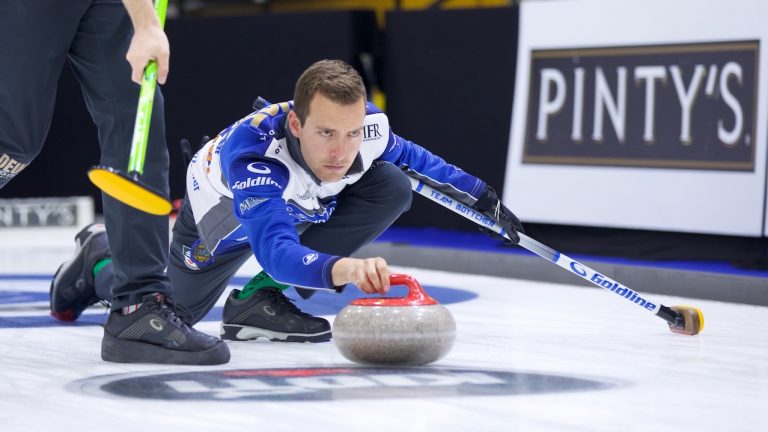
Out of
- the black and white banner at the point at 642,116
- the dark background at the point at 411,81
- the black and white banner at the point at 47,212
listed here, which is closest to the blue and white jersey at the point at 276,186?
the black and white banner at the point at 642,116

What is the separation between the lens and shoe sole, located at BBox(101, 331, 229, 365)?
2742 millimetres

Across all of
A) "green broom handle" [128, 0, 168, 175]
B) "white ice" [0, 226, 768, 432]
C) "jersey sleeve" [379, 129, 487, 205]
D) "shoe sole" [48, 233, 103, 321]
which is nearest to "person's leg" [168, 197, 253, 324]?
"white ice" [0, 226, 768, 432]

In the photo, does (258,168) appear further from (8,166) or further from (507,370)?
(507,370)

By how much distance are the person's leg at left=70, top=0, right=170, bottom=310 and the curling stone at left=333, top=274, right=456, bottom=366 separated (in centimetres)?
51

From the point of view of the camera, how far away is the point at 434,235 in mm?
6133

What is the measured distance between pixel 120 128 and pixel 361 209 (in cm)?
81

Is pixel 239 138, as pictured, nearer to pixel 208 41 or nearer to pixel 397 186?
pixel 397 186

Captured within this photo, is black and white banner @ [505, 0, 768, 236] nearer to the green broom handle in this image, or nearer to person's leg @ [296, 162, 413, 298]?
person's leg @ [296, 162, 413, 298]

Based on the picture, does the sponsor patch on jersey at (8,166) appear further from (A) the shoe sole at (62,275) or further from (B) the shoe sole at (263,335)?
(A) the shoe sole at (62,275)

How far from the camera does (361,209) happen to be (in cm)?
339

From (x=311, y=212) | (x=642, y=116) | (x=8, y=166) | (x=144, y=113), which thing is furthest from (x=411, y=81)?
(x=144, y=113)

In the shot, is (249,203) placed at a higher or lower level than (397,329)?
higher

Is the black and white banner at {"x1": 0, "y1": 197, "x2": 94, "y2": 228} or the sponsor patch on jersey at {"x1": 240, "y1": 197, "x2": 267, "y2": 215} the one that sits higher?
the sponsor patch on jersey at {"x1": 240, "y1": 197, "x2": 267, "y2": 215}

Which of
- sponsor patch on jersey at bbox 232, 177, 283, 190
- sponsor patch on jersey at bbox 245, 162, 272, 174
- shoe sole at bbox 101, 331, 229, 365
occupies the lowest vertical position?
shoe sole at bbox 101, 331, 229, 365
